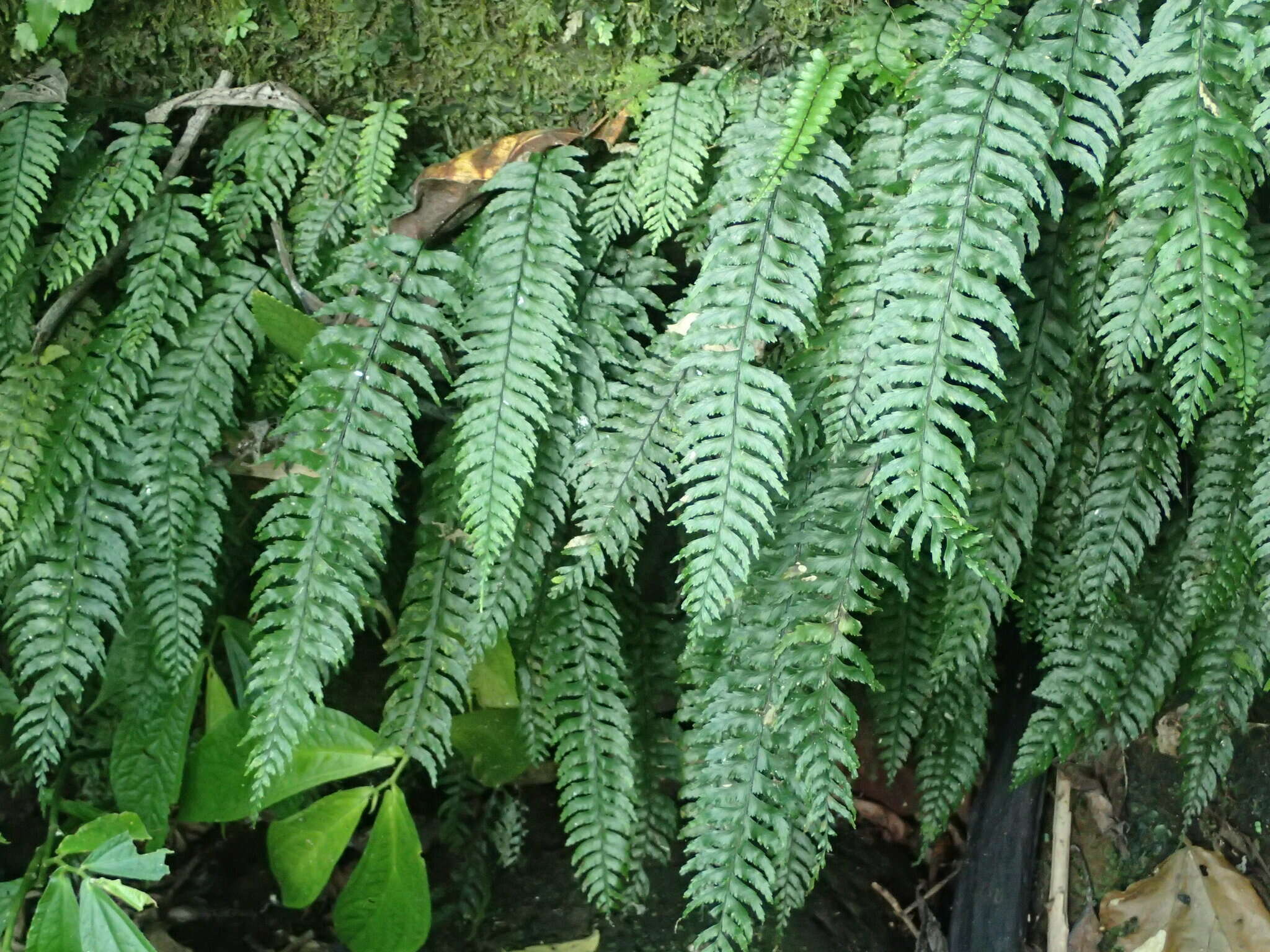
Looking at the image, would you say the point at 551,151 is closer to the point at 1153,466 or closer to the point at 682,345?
the point at 682,345

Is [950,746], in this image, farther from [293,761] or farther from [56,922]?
[56,922]

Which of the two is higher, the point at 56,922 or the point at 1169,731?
the point at 1169,731

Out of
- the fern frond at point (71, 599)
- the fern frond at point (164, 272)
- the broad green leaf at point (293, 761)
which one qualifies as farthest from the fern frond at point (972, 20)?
the fern frond at point (71, 599)

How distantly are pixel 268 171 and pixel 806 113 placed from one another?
1.23 m

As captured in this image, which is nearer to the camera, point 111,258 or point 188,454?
point 188,454

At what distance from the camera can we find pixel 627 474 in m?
2.05

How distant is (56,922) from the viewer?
2.00m

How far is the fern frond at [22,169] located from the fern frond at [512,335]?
0.97 meters

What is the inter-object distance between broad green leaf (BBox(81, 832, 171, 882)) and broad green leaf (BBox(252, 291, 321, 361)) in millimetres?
1007

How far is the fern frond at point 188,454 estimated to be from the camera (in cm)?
221

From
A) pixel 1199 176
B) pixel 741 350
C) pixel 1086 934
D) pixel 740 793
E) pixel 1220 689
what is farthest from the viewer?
pixel 1086 934

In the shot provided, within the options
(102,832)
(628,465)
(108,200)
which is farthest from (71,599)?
(628,465)

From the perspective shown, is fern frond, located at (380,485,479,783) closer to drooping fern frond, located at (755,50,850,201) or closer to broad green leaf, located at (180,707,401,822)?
broad green leaf, located at (180,707,401,822)

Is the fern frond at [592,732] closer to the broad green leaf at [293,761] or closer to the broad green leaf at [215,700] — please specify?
the broad green leaf at [293,761]
